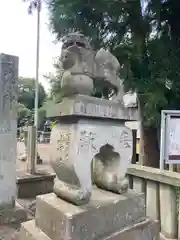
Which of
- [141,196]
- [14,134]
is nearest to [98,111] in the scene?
[141,196]

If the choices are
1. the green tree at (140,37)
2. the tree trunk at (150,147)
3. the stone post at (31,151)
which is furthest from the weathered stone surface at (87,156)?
the stone post at (31,151)

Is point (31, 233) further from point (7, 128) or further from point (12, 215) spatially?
point (7, 128)

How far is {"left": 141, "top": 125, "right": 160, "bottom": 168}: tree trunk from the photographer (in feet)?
18.5

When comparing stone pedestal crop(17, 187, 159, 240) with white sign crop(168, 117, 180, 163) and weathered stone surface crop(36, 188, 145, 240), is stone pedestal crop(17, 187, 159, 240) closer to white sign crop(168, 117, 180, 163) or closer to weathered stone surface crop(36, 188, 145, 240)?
weathered stone surface crop(36, 188, 145, 240)

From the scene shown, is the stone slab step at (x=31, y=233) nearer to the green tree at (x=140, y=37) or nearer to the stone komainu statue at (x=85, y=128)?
the stone komainu statue at (x=85, y=128)

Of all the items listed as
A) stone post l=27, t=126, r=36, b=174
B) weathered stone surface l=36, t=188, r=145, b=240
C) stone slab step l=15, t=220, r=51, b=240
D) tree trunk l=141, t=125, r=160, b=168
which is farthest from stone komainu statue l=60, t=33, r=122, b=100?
stone post l=27, t=126, r=36, b=174

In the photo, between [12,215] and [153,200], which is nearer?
[153,200]

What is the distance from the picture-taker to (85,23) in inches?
197

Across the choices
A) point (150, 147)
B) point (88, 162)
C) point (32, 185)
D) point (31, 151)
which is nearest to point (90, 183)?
point (88, 162)

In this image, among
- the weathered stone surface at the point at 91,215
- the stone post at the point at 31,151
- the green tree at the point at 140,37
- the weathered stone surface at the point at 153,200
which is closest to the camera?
the weathered stone surface at the point at 91,215

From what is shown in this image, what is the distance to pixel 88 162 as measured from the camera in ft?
6.49

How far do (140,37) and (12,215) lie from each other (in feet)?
12.0

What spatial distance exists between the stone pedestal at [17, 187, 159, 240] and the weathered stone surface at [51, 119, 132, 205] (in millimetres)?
87

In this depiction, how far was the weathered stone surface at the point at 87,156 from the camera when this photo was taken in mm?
1945
